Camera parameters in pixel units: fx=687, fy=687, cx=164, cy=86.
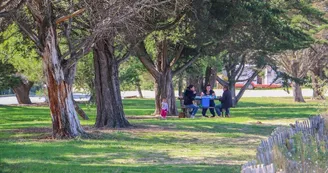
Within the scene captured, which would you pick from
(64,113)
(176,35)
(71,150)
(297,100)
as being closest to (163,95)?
(176,35)

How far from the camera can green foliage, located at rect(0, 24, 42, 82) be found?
85.2ft

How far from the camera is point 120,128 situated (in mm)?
25422

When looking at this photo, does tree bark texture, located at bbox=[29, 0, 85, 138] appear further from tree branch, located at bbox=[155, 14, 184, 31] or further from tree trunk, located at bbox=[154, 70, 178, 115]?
tree trunk, located at bbox=[154, 70, 178, 115]

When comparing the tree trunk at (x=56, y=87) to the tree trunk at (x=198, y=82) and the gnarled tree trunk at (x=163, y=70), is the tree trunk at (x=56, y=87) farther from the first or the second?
the tree trunk at (x=198, y=82)

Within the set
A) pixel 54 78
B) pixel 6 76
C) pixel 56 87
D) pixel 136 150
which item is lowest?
pixel 136 150

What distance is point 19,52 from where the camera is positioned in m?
Answer: 29.3

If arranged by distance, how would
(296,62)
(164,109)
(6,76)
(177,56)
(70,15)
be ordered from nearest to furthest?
(70,15) < (6,76) < (164,109) < (177,56) < (296,62)

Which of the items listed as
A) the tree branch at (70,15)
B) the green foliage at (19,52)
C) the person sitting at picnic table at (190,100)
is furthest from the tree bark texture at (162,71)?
the tree branch at (70,15)

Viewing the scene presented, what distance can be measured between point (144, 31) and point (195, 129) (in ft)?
15.3

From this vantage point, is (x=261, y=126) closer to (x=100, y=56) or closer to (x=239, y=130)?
(x=239, y=130)

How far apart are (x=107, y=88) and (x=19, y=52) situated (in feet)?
19.2

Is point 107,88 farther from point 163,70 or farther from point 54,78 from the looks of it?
point 163,70

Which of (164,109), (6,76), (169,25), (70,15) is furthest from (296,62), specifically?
(70,15)

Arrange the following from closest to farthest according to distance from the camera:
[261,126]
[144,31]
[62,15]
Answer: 1. [62,15]
2. [144,31]
3. [261,126]
